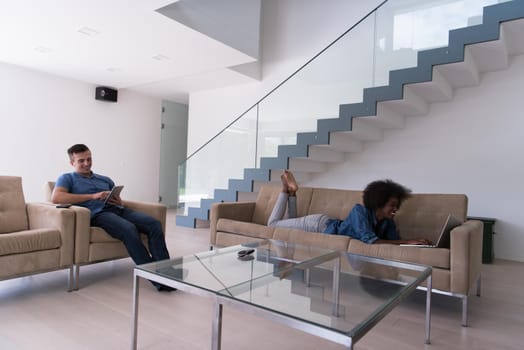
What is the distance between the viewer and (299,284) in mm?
1622

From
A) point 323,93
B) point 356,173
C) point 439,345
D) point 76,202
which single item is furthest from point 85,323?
point 356,173

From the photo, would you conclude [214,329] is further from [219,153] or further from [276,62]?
[276,62]

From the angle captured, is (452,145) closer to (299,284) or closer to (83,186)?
(299,284)

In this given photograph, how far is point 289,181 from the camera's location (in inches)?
130

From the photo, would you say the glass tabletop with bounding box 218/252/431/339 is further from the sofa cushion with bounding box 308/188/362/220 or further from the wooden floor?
the sofa cushion with bounding box 308/188/362/220

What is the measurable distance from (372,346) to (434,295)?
1.20 metres

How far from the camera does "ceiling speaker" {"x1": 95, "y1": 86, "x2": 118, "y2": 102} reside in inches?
259

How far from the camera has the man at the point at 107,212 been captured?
8.82 ft

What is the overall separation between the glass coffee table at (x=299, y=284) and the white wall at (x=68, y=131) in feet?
16.8

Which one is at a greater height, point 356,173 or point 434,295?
point 356,173

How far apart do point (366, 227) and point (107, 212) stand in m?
2.08

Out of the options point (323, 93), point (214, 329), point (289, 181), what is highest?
point (323, 93)

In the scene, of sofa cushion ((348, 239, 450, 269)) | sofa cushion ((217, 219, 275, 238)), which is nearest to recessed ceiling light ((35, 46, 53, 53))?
sofa cushion ((217, 219, 275, 238))

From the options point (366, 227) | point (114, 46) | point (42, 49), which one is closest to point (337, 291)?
point (366, 227)
